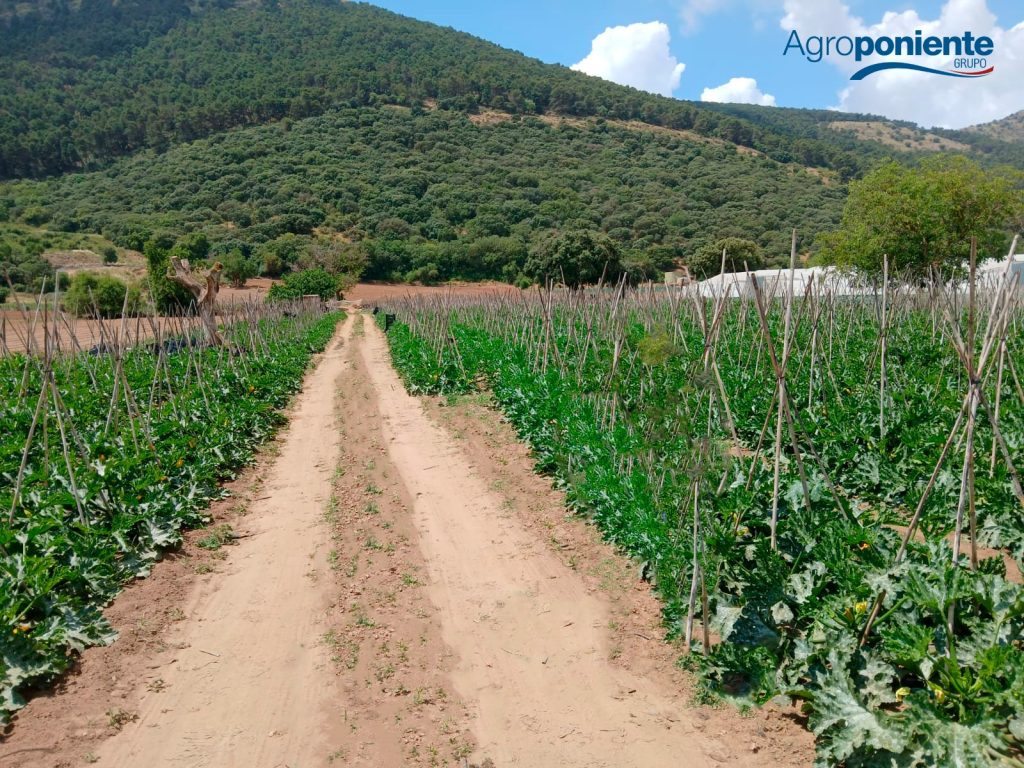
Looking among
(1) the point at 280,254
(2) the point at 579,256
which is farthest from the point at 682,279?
(1) the point at 280,254

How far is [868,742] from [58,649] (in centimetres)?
439

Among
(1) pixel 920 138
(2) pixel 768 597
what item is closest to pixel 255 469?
(2) pixel 768 597

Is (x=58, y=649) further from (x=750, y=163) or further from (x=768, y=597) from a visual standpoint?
(x=750, y=163)

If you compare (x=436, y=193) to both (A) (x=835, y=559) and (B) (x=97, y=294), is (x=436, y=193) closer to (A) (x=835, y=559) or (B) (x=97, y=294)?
(B) (x=97, y=294)

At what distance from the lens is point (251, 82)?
95.8 metres

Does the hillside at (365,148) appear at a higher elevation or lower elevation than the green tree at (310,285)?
higher

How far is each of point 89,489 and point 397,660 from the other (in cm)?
335

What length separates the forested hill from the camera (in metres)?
79.5

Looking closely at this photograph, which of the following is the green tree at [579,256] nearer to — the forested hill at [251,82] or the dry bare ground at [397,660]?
the dry bare ground at [397,660]

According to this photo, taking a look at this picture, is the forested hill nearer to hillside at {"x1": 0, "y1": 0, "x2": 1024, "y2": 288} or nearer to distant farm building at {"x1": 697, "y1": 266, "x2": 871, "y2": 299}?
hillside at {"x1": 0, "y1": 0, "x2": 1024, "y2": 288}

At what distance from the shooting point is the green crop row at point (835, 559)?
2.78 m

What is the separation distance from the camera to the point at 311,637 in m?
4.39

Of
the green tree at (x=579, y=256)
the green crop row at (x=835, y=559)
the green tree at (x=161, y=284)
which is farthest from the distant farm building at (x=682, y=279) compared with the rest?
the green tree at (x=579, y=256)

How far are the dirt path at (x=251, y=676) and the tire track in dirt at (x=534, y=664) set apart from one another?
873mm
